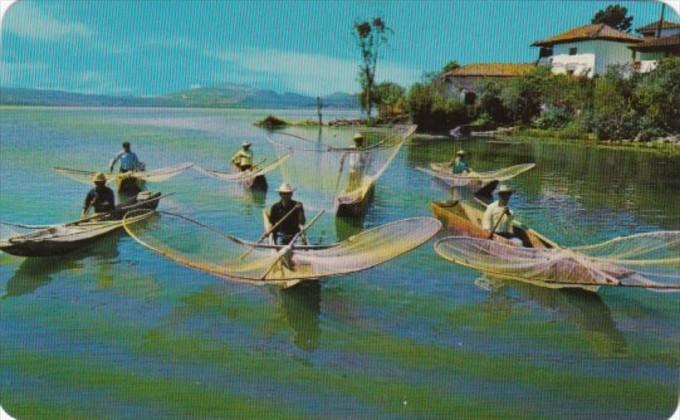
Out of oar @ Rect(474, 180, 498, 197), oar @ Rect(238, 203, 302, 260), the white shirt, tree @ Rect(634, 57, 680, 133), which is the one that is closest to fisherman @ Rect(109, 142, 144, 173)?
oar @ Rect(238, 203, 302, 260)

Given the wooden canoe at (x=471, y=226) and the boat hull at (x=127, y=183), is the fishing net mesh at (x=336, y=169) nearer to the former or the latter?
the wooden canoe at (x=471, y=226)

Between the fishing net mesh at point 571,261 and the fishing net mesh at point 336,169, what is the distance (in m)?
4.23

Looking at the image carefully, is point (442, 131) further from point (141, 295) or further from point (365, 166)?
point (141, 295)

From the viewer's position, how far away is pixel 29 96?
33.2 feet

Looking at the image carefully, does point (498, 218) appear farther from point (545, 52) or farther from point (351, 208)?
point (545, 52)

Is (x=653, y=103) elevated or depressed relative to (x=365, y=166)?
elevated

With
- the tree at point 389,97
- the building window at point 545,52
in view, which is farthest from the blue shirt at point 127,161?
the tree at point 389,97

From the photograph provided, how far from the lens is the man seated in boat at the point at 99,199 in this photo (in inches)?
338

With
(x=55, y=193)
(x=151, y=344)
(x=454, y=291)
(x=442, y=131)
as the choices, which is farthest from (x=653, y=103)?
(x=151, y=344)

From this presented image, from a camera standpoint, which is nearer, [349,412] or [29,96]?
[349,412]

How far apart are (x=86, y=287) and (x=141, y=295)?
69 cm

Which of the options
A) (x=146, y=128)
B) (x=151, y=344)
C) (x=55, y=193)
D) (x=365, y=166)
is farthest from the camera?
(x=146, y=128)

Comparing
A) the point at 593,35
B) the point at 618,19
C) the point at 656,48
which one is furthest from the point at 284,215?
the point at 618,19

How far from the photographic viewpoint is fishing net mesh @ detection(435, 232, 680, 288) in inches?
241
